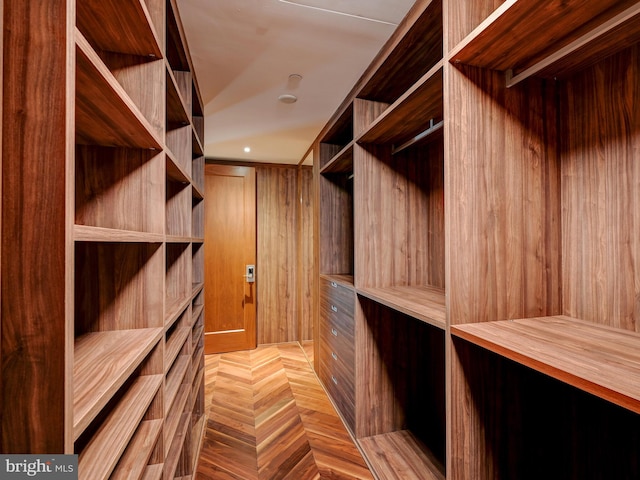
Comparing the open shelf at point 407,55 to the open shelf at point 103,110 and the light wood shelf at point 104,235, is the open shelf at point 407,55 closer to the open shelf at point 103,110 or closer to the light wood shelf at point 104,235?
the open shelf at point 103,110

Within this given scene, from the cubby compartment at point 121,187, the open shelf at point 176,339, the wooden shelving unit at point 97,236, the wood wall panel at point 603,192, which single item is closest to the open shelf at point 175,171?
the wooden shelving unit at point 97,236

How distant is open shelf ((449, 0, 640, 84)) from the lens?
0.85 metres

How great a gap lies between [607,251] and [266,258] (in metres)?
3.43

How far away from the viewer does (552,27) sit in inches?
36.6

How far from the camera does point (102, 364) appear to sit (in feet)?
2.72

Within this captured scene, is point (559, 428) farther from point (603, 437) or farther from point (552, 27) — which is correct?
point (552, 27)

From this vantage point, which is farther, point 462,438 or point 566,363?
point 462,438

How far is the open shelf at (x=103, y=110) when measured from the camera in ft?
2.17

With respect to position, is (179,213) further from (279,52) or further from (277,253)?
(277,253)

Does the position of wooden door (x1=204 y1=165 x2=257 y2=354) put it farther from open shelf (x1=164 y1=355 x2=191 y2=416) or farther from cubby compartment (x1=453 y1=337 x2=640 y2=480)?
cubby compartment (x1=453 y1=337 x2=640 y2=480)

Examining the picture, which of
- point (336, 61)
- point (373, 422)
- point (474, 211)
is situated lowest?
point (373, 422)

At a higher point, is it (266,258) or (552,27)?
(552,27)

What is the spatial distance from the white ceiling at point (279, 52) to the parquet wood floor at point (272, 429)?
2.39 meters

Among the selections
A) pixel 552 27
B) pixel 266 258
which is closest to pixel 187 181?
pixel 552 27
